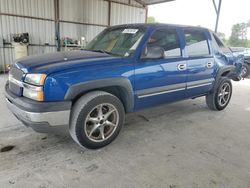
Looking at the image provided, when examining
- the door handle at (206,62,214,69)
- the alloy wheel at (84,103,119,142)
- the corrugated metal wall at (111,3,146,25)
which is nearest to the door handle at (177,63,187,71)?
the door handle at (206,62,214,69)

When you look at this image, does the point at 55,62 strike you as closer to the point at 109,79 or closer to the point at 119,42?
the point at 109,79

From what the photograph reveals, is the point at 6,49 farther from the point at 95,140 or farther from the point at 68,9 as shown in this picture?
the point at 95,140

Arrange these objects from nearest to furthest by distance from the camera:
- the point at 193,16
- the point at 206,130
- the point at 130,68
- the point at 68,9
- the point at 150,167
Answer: the point at 150,167 < the point at 130,68 < the point at 206,130 < the point at 68,9 < the point at 193,16

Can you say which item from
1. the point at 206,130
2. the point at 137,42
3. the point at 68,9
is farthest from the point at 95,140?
the point at 68,9

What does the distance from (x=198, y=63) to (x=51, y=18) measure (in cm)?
833

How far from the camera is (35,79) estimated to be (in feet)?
7.59

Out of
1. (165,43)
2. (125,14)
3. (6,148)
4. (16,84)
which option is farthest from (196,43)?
(125,14)

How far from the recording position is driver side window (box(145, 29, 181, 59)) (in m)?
3.04

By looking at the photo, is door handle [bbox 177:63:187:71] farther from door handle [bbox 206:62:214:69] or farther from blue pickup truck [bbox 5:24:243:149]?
door handle [bbox 206:62:214:69]

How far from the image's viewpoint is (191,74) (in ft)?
11.9

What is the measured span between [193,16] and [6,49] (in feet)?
77.7

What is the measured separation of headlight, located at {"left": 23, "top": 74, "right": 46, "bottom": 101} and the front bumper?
0.06 meters

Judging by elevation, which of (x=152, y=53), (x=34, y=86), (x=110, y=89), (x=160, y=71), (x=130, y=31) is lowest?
(x=110, y=89)

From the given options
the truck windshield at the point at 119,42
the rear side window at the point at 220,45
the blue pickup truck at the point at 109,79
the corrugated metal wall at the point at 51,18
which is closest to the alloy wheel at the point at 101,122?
the blue pickup truck at the point at 109,79
